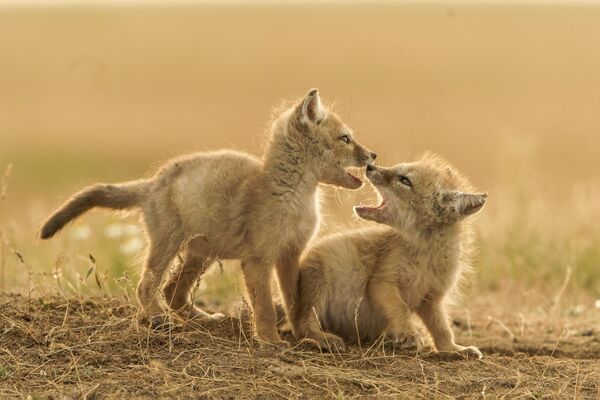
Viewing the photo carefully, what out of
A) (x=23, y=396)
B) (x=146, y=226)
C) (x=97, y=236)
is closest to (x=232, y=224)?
(x=146, y=226)

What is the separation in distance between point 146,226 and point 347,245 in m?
1.40

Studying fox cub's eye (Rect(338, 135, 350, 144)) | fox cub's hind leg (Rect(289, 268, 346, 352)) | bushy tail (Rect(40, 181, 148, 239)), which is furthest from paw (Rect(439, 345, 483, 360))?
bushy tail (Rect(40, 181, 148, 239))

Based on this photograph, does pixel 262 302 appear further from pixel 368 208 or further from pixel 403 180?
pixel 403 180

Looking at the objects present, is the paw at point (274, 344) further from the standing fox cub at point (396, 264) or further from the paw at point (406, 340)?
the paw at point (406, 340)

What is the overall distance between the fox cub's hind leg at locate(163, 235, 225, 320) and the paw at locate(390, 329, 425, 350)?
51.5 inches

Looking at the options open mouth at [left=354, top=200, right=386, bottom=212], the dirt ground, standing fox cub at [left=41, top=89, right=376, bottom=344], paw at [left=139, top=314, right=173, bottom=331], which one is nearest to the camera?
the dirt ground

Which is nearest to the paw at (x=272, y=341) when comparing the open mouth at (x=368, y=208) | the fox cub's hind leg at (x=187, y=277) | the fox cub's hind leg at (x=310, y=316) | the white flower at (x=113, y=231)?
the fox cub's hind leg at (x=310, y=316)

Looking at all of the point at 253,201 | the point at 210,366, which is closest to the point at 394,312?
the point at 253,201

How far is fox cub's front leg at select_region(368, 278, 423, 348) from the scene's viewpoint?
7.04m

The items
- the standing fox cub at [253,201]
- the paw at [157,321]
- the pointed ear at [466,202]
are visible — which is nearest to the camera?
the paw at [157,321]

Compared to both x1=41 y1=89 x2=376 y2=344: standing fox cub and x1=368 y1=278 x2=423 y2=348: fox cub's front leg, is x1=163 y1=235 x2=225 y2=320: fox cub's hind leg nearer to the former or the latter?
x1=41 y1=89 x2=376 y2=344: standing fox cub

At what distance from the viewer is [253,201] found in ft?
23.3

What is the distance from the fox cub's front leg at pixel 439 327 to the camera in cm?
722

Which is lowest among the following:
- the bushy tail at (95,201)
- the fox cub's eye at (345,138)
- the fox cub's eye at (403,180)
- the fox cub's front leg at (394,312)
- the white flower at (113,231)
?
the white flower at (113,231)
